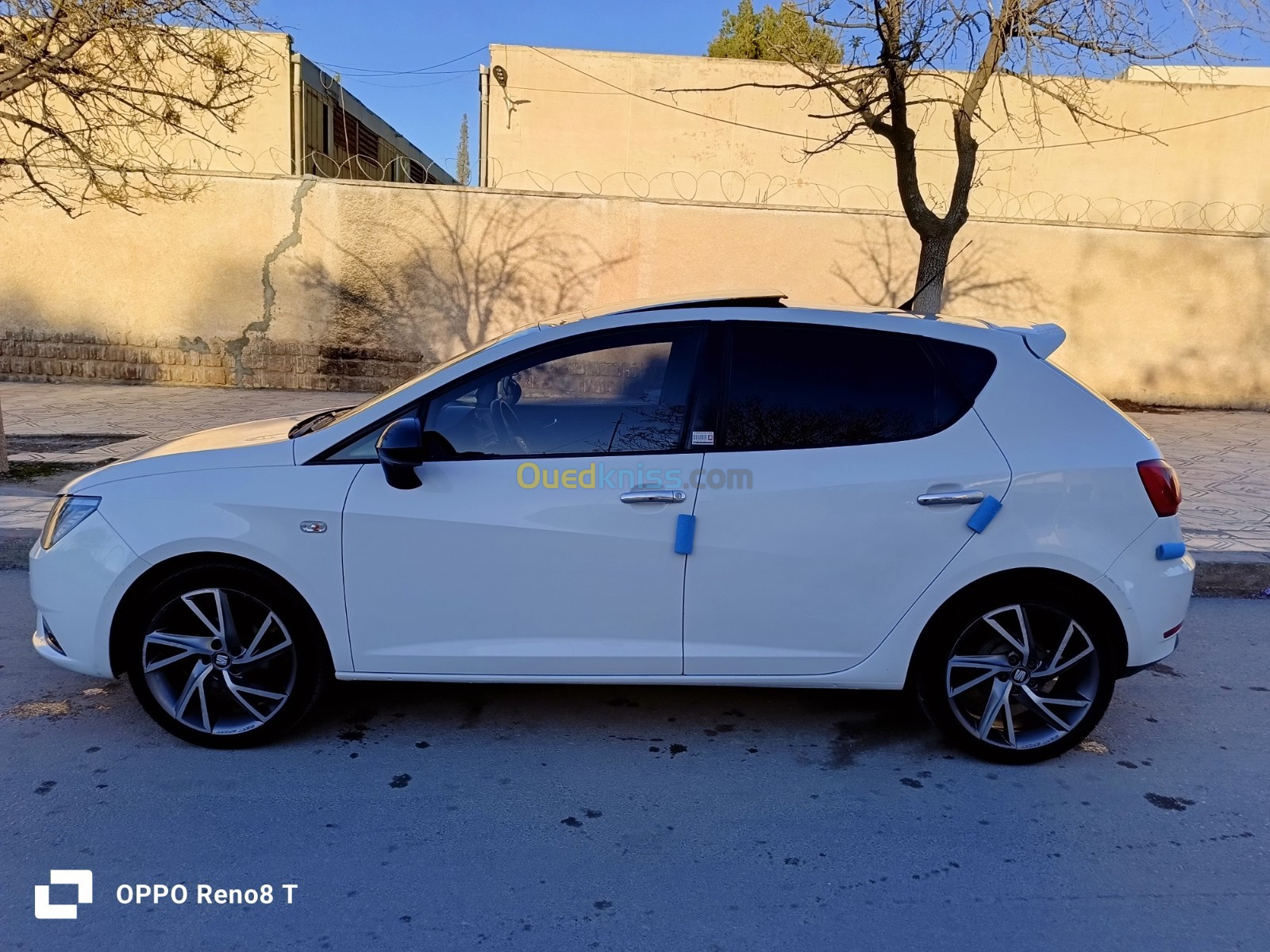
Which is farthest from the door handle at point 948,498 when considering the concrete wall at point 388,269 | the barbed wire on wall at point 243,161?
the barbed wire on wall at point 243,161

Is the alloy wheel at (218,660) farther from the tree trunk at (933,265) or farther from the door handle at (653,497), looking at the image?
the tree trunk at (933,265)

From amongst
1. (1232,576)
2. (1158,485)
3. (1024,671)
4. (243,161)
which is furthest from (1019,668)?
(243,161)

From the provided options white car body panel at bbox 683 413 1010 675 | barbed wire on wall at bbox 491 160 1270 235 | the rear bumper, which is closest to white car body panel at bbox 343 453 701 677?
white car body panel at bbox 683 413 1010 675

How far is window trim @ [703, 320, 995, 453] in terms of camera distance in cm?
358

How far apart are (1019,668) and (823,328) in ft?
4.83

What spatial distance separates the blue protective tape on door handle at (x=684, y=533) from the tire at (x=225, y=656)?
1.37 meters

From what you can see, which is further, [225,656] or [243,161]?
[243,161]

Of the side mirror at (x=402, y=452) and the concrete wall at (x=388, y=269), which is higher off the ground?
the concrete wall at (x=388, y=269)

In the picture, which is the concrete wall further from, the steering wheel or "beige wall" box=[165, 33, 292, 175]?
the steering wheel

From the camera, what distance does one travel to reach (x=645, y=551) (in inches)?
138

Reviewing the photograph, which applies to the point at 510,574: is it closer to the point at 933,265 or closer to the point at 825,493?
the point at 825,493

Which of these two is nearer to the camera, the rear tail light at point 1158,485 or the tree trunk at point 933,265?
the rear tail light at point 1158,485

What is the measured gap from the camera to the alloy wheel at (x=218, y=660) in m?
3.62

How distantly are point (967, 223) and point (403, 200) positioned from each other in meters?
7.72
